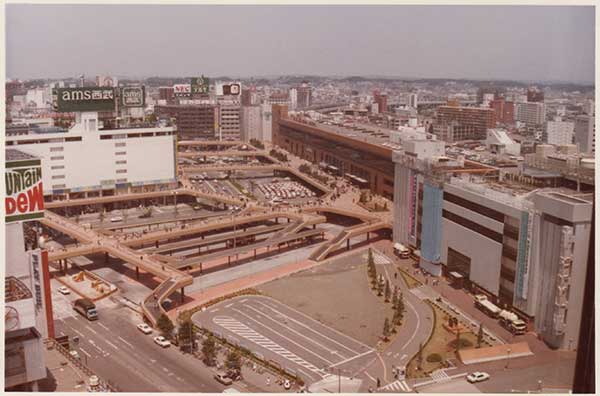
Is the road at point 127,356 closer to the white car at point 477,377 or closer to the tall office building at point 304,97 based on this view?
the white car at point 477,377

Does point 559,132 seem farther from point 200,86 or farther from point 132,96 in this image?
point 132,96

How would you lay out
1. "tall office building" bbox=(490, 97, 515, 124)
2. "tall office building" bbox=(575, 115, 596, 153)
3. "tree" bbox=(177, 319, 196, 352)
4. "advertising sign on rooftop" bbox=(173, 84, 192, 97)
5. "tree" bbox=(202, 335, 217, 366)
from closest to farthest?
"tree" bbox=(202, 335, 217, 366) < "tree" bbox=(177, 319, 196, 352) < "tall office building" bbox=(575, 115, 596, 153) < "advertising sign on rooftop" bbox=(173, 84, 192, 97) < "tall office building" bbox=(490, 97, 515, 124)

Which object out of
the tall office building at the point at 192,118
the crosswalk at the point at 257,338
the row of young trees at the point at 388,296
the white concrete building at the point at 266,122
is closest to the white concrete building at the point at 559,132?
the row of young trees at the point at 388,296

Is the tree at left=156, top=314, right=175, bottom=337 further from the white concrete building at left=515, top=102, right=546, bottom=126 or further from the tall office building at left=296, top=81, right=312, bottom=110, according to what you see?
the white concrete building at left=515, top=102, right=546, bottom=126

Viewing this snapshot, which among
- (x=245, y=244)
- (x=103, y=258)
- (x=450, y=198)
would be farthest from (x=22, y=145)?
(x=450, y=198)

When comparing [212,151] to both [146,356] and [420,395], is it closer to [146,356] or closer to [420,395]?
[146,356]

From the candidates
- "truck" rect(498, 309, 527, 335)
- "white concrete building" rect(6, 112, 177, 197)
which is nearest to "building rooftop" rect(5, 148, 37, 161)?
"truck" rect(498, 309, 527, 335)
